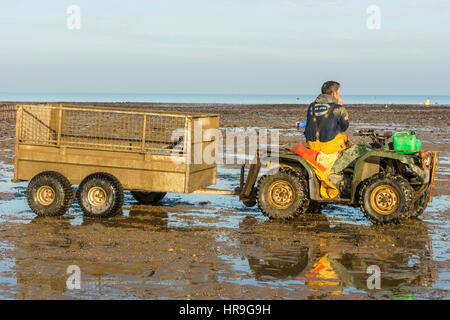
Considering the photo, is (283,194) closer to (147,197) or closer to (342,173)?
(342,173)

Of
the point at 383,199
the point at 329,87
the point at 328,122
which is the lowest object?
the point at 383,199

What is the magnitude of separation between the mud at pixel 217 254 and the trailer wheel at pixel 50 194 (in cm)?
21

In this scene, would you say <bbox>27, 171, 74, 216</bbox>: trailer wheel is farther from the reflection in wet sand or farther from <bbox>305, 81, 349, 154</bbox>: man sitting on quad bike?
<bbox>305, 81, 349, 154</bbox>: man sitting on quad bike

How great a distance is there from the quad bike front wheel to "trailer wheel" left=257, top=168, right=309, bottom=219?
91cm

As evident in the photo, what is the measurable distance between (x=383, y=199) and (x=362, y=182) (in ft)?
1.40

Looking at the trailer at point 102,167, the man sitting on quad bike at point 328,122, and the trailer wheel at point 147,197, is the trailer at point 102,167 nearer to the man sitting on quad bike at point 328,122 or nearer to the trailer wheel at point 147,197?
the trailer wheel at point 147,197

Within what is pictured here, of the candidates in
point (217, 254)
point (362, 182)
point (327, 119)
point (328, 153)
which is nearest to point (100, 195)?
point (217, 254)

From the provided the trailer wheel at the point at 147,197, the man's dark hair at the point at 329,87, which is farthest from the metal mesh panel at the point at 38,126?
the man's dark hair at the point at 329,87

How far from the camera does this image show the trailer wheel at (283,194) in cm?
1084

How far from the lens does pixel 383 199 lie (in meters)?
10.5

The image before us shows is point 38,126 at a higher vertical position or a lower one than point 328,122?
lower

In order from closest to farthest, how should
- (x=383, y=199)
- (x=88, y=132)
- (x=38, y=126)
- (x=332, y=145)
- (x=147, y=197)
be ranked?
(x=383, y=199)
(x=332, y=145)
(x=38, y=126)
(x=147, y=197)
(x=88, y=132)

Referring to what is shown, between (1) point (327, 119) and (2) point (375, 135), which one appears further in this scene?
(2) point (375, 135)

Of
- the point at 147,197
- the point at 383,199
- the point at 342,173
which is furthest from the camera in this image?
the point at 147,197
